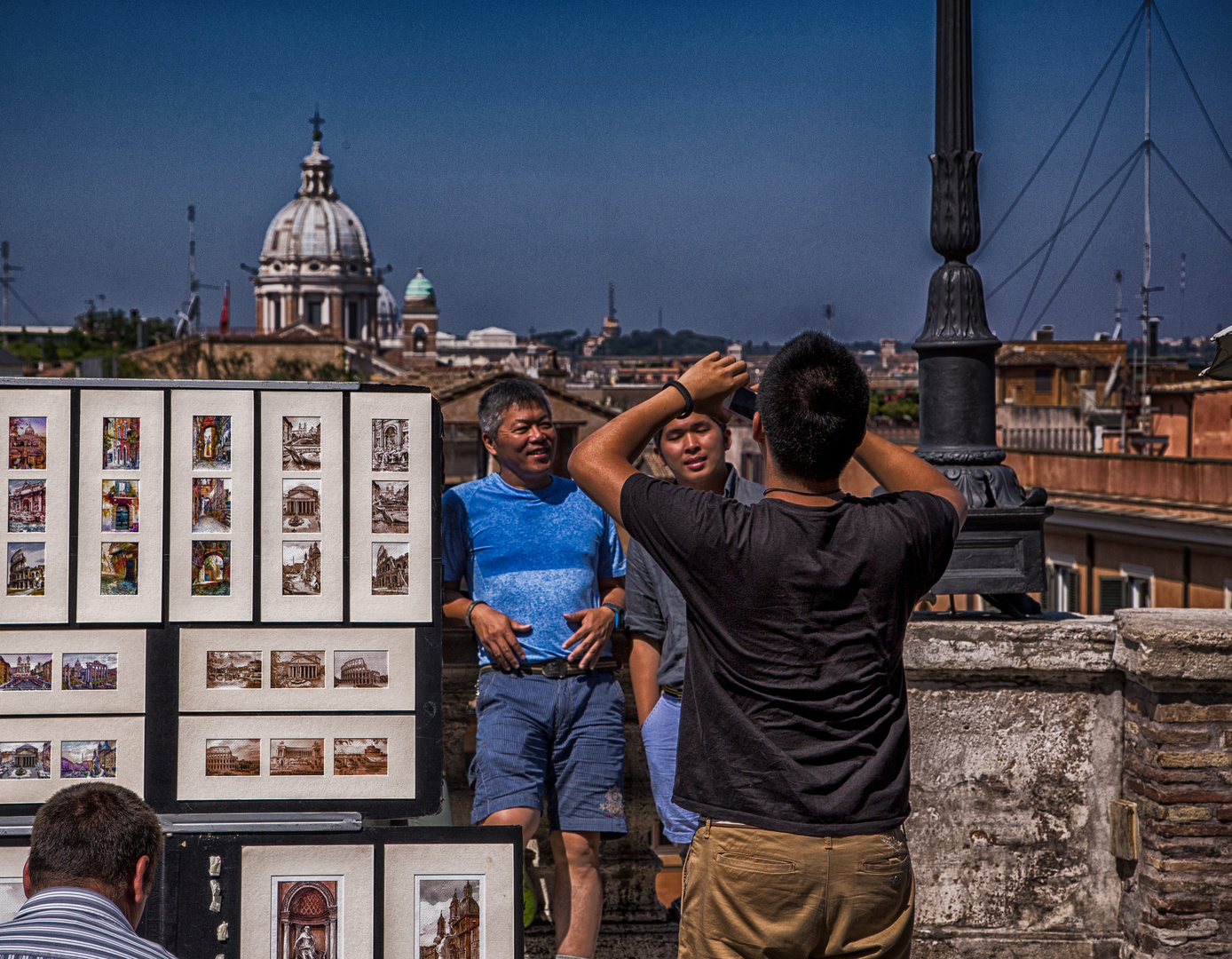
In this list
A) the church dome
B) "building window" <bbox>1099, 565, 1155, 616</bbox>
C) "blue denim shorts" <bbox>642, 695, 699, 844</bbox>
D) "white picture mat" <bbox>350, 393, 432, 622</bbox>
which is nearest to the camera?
"white picture mat" <bbox>350, 393, 432, 622</bbox>

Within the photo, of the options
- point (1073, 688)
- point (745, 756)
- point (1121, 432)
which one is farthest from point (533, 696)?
point (1121, 432)

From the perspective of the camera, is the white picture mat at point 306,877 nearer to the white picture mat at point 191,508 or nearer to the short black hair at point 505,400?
the white picture mat at point 191,508

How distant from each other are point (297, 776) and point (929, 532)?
5.36ft

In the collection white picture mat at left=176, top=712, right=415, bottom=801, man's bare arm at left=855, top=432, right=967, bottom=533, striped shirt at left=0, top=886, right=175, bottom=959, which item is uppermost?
man's bare arm at left=855, top=432, right=967, bottom=533

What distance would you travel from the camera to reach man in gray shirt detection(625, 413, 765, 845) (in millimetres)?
3730

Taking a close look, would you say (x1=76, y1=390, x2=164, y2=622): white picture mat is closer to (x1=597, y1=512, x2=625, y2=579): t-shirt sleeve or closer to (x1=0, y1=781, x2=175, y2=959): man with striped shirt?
(x1=0, y1=781, x2=175, y2=959): man with striped shirt

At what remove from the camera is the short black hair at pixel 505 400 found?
4.05 m

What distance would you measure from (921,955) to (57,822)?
2.74m

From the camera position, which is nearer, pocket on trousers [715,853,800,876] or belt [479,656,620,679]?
pocket on trousers [715,853,800,876]

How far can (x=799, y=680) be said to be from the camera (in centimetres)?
249

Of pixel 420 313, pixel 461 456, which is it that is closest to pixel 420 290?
pixel 420 313

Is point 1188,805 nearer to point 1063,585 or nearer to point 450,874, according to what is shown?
point 450,874

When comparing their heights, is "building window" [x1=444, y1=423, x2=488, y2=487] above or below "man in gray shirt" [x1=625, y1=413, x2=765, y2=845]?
above

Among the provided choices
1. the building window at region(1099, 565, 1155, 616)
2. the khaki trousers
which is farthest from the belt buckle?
the building window at region(1099, 565, 1155, 616)
